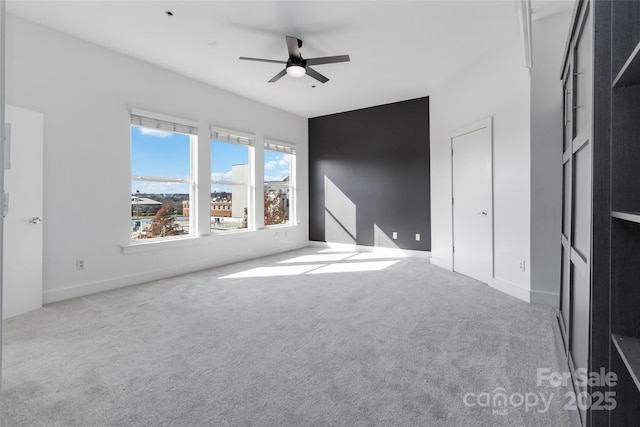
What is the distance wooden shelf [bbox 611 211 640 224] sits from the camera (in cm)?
99

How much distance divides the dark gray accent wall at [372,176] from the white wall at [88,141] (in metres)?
3.04

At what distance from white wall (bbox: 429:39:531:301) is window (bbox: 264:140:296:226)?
3.42m

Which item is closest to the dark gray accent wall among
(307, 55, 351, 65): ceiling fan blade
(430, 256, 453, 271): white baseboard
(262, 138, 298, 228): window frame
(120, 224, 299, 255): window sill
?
(262, 138, 298, 228): window frame

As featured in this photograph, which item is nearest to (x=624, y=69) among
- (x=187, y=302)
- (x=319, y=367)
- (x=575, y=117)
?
(x=575, y=117)

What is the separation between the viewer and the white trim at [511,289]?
3.51 metres

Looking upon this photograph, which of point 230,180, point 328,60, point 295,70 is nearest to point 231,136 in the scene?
point 230,180

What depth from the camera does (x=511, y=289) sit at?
3721 mm

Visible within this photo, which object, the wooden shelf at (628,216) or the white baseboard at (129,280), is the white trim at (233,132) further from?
the wooden shelf at (628,216)

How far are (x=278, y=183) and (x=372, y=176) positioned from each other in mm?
1946

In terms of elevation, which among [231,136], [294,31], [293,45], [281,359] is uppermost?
[294,31]

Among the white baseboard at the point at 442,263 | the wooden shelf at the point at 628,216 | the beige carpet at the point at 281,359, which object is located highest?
the wooden shelf at the point at 628,216

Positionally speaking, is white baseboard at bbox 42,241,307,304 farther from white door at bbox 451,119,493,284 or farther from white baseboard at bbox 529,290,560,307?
white baseboard at bbox 529,290,560,307

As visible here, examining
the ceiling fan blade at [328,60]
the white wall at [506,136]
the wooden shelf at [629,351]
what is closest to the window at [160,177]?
the ceiling fan blade at [328,60]

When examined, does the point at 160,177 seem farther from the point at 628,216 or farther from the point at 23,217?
the point at 628,216
